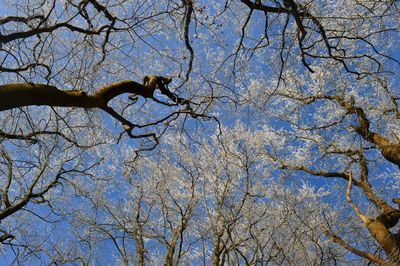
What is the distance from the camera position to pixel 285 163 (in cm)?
722

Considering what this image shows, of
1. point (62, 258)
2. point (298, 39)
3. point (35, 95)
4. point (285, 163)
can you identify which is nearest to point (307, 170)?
point (285, 163)

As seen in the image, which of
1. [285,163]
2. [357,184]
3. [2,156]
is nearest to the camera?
[2,156]

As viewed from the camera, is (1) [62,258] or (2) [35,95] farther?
(1) [62,258]

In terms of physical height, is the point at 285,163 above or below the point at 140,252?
above

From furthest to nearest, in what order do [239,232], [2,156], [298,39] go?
[239,232] < [2,156] < [298,39]

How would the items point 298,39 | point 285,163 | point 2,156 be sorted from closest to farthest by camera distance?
point 298,39, point 2,156, point 285,163

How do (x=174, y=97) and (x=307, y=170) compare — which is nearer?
(x=174, y=97)

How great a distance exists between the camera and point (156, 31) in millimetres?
3402

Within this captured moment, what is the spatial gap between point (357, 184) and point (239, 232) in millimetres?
3614

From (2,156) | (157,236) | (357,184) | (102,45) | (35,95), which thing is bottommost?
(35,95)

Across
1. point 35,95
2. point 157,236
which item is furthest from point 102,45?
point 157,236

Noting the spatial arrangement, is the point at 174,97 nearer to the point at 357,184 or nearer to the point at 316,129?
the point at 357,184

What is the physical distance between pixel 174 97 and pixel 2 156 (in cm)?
318

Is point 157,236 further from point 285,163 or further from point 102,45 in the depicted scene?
point 102,45
